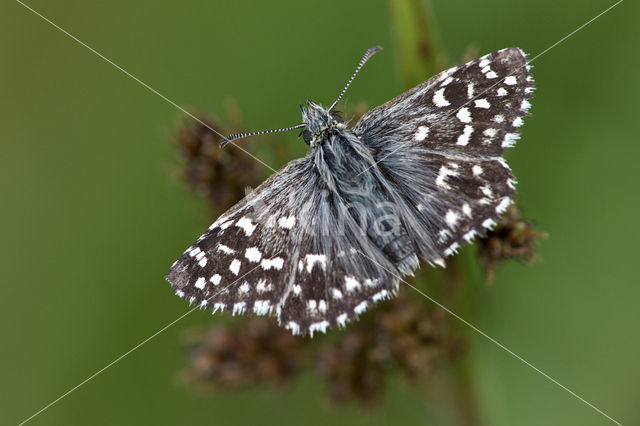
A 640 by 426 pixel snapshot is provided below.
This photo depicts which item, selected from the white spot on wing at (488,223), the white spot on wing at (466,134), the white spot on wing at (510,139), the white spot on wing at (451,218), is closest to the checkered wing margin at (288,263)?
the white spot on wing at (451,218)

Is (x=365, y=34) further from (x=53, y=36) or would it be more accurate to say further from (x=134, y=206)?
(x=53, y=36)

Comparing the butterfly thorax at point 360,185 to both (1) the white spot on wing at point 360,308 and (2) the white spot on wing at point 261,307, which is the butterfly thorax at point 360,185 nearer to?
(1) the white spot on wing at point 360,308

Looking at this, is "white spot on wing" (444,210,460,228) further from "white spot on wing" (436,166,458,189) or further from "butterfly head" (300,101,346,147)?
"butterfly head" (300,101,346,147)

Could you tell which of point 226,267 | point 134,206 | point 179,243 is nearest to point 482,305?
point 226,267

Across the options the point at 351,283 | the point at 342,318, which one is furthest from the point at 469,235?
the point at 342,318

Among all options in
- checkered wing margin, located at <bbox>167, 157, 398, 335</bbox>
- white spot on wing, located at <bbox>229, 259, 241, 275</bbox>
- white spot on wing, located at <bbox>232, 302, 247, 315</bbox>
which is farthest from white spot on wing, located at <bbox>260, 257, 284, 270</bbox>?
white spot on wing, located at <bbox>232, 302, 247, 315</bbox>

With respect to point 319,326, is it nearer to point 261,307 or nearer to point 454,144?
point 261,307
